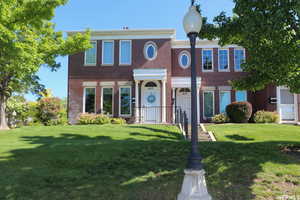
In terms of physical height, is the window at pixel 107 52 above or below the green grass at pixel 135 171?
above

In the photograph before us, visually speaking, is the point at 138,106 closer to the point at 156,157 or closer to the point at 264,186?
the point at 156,157

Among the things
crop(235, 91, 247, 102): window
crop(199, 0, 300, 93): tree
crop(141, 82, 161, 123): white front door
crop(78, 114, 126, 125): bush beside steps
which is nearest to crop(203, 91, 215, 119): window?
crop(235, 91, 247, 102): window

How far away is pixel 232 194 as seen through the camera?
5.04 meters

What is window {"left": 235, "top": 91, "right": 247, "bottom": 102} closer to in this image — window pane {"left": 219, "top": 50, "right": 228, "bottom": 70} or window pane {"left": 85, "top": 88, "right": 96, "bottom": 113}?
window pane {"left": 219, "top": 50, "right": 228, "bottom": 70}

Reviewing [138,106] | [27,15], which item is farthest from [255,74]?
[138,106]

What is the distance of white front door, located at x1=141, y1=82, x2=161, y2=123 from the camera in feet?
56.6

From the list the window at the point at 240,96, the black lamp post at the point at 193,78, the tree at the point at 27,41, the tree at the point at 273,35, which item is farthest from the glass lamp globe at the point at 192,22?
the window at the point at 240,96

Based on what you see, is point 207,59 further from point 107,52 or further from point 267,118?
point 107,52

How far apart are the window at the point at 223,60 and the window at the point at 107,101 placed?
8.27 meters

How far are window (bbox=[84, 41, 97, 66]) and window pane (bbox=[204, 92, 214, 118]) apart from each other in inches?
→ 332

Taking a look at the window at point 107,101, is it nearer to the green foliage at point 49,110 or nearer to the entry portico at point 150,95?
the entry portico at point 150,95

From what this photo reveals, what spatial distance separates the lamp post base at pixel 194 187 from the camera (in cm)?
→ 417

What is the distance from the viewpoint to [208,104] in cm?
1870

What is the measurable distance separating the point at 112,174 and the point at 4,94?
12.0m
